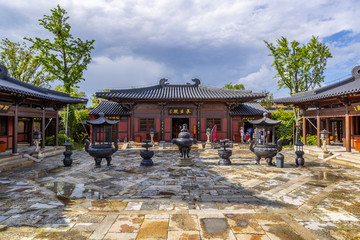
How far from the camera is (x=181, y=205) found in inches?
172

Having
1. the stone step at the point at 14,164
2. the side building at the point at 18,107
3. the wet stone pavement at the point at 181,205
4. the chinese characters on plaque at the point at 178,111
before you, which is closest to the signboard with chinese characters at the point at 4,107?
the side building at the point at 18,107

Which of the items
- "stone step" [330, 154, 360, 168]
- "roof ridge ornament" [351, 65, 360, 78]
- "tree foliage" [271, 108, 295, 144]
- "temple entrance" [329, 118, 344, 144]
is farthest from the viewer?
"tree foliage" [271, 108, 295, 144]

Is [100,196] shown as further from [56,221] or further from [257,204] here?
[257,204]

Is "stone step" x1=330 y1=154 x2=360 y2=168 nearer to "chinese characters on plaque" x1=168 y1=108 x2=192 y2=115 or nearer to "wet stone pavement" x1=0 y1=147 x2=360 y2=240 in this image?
"wet stone pavement" x1=0 y1=147 x2=360 y2=240

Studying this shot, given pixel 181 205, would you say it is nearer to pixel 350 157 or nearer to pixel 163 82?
pixel 350 157

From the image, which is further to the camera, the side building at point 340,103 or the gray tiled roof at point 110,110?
the gray tiled roof at point 110,110

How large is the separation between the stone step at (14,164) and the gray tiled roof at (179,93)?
7.54m

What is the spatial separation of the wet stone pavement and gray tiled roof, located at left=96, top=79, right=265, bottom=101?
9.35 meters

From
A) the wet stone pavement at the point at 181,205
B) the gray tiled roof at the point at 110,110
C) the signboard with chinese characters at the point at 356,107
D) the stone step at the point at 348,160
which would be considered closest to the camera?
the wet stone pavement at the point at 181,205

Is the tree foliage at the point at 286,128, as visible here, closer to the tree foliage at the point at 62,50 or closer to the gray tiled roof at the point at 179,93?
the gray tiled roof at the point at 179,93

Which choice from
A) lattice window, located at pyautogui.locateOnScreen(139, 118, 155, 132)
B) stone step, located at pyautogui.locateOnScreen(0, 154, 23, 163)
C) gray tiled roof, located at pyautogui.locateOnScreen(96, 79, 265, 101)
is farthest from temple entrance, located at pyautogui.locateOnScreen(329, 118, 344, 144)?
stone step, located at pyautogui.locateOnScreen(0, 154, 23, 163)

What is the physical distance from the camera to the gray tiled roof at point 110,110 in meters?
17.3

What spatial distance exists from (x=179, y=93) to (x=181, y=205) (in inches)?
554

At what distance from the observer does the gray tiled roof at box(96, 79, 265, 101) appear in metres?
15.9
